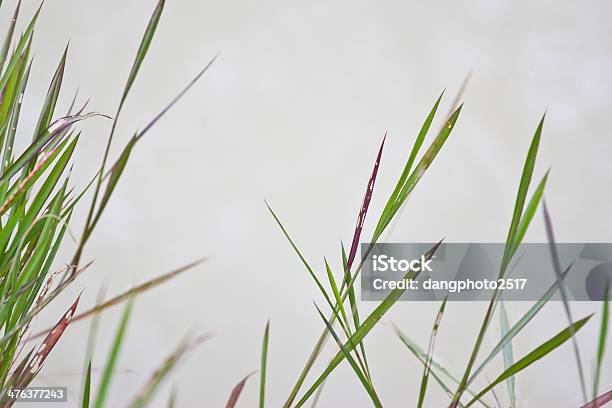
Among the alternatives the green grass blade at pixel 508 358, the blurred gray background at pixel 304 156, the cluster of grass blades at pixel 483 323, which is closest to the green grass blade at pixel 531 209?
the cluster of grass blades at pixel 483 323

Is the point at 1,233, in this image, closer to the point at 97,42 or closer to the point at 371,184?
the point at 371,184

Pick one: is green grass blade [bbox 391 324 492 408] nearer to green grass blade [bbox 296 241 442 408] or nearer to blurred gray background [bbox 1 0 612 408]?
green grass blade [bbox 296 241 442 408]

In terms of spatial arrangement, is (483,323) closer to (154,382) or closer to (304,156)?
(154,382)

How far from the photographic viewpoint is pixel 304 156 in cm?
244

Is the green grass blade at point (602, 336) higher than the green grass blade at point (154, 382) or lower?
higher

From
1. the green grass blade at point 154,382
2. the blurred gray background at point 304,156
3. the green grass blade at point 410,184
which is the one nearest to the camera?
the green grass blade at point 154,382

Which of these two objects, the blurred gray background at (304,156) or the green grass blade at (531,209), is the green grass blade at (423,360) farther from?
the blurred gray background at (304,156)

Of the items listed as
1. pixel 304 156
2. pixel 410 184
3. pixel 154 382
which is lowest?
pixel 154 382

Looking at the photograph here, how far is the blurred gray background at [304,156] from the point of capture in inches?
92.2

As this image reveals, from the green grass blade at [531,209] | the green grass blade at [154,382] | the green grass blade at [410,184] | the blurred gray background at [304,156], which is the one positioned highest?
the blurred gray background at [304,156]

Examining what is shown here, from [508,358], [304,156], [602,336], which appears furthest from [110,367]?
[304,156]

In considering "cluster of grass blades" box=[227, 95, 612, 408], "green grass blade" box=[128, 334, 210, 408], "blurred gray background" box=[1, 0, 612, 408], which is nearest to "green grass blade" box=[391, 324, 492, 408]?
"cluster of grass blades" box=[227, 95, 612, 408]

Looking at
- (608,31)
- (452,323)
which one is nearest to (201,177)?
(452,323)

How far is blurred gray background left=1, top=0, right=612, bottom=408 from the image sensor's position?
234 centimetres
